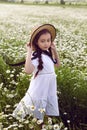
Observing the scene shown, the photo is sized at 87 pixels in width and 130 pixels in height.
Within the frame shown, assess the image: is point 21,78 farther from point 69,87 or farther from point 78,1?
point 78,1

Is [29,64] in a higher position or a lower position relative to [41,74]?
higher

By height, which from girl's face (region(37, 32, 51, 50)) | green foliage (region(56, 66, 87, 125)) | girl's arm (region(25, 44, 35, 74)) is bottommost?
green foliage (region(56, 66, 87, 125))

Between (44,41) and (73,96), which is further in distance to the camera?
(73,96)

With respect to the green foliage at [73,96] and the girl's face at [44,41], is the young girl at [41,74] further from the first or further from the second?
the green foliage at [73,96]

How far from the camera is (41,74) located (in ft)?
21.7

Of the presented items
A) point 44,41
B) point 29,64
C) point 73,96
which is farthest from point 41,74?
point 73,96

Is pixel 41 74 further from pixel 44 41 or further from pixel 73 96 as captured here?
pixel 73 96

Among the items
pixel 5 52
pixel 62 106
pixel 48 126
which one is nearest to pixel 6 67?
pixel 5 52

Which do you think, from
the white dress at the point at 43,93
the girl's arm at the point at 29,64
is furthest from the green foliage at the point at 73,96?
the girl's arm at the point at 29,64

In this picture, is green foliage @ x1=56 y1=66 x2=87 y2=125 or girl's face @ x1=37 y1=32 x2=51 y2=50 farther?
green foliage @ x1=56 y1=66 x2=87 y2=125

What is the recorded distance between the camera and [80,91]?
736 cm

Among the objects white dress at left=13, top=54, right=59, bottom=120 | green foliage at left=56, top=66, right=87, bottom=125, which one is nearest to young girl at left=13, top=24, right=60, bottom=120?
white dress at left=13, top=54, right=59, bottom=120

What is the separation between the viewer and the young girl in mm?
6582

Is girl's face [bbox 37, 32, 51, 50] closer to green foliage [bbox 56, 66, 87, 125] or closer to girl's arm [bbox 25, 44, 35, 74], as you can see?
girl's arm [bbox 25, 44, 35, 74]
